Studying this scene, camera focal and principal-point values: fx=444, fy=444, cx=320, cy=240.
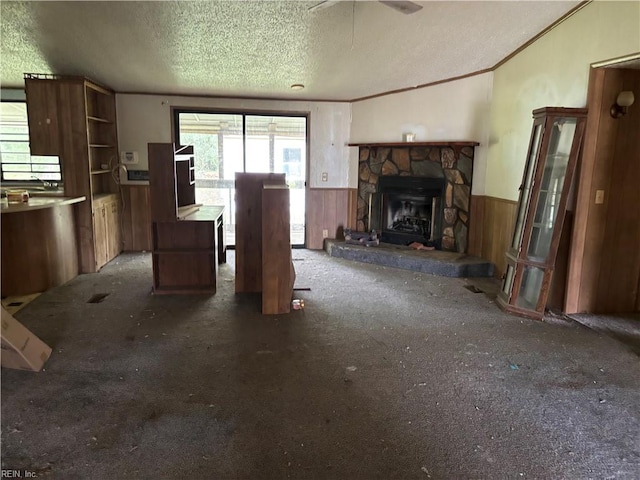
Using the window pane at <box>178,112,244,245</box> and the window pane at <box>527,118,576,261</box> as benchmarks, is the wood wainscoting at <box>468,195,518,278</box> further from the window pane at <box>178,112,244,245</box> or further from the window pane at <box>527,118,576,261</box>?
the window pane at <box>178,112,244,245</box>

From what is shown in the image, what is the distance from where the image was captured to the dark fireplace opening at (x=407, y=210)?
5.81m

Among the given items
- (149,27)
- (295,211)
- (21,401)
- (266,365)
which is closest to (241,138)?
(295,211)

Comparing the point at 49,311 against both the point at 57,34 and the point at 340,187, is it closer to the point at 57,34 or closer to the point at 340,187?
the point at 57,34

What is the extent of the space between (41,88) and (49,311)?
2.40 metres

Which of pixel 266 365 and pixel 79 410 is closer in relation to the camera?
pixel 79 410

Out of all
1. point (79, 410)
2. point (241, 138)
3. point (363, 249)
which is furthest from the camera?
point (241, 138)

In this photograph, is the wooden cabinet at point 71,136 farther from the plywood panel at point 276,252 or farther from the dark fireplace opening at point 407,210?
the dark fireplace opening at point 407,210

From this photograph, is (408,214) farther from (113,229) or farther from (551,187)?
(113,229)

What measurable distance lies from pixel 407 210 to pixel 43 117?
4.45m

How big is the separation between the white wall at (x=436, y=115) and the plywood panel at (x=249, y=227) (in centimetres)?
236

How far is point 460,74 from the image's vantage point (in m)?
5.27

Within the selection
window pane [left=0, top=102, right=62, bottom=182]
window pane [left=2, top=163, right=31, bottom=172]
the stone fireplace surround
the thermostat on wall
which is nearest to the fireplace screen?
the stone fireplace surround

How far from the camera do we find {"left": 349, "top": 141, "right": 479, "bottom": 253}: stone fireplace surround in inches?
214

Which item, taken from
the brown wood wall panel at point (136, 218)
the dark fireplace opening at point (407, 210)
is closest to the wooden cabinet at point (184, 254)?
the brown wood wall panel at point (136, 218)
